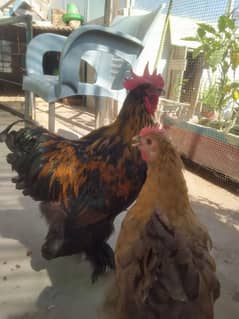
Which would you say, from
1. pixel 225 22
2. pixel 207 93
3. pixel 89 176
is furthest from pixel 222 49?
pixel 89 176

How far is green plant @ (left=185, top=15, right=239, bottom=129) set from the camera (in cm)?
288

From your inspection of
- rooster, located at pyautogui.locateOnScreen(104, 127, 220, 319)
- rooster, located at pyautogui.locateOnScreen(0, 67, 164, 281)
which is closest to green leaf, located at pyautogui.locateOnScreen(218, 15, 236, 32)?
rooster, located at pyautogui.locateOnScreen(0, 67, 164, 281)

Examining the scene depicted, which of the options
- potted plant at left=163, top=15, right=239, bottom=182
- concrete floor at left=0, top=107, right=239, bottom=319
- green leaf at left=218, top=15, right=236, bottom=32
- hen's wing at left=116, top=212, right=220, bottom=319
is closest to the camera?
hen's wing at left=116, top=212, right=220, bottom=319

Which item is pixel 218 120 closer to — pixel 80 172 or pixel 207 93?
pixel 207 93

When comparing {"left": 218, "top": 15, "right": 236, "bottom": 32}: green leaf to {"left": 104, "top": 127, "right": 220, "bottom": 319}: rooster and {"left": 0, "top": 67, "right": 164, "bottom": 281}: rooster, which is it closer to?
{"left": 0, "top": 67, "right": 164, "bottom": 281}: rooster

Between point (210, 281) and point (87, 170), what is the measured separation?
851mm

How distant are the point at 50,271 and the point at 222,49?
2.83m

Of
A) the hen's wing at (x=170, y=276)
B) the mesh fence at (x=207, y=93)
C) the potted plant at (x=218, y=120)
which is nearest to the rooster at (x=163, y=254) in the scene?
the hen's wing at (x=170, y=276)

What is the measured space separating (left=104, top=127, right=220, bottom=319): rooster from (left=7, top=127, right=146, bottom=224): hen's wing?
0.28 meters

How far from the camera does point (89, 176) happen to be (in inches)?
61.2

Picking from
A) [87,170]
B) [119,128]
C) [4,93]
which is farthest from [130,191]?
[4,93]

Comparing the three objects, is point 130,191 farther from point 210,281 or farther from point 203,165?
point 203,165

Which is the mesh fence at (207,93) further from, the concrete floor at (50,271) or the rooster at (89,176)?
the rooster at (89,176)

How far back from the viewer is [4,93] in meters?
7.63
